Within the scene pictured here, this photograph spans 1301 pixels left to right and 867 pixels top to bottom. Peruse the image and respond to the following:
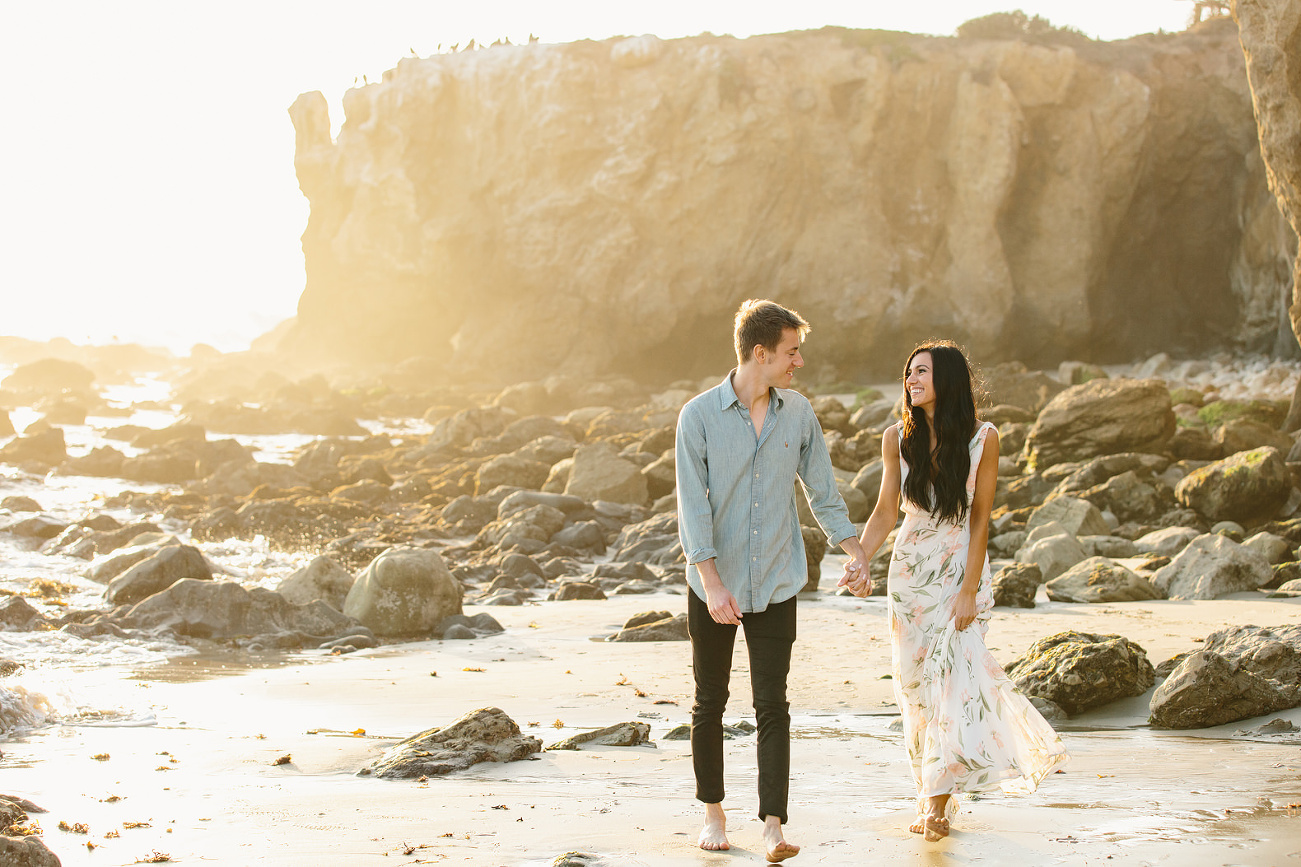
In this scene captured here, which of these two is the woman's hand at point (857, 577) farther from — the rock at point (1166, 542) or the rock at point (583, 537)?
the rock at point (583, 537)

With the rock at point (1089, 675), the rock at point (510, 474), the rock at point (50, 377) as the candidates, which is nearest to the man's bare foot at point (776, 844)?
the rock at point (1089, 675)

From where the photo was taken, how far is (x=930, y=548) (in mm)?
3734

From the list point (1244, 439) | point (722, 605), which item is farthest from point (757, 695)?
point (1244, 439)

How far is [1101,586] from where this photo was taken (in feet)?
27.2

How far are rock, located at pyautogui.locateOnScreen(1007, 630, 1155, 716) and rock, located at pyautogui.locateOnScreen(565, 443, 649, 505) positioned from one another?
401 inches

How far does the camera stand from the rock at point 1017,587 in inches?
321

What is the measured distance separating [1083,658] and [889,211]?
99.3 ft

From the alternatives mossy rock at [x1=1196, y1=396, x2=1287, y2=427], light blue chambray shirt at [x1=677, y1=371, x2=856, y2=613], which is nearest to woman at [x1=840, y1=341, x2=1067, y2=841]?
light blue chambray shirt at [x1=677, y1=371, x2=856, y2=613]

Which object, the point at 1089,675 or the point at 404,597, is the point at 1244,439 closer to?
the point at 1089,675

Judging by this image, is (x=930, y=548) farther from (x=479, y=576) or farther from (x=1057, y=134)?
(x=1057, y=134)

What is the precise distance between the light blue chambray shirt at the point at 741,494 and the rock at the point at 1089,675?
2.37 m

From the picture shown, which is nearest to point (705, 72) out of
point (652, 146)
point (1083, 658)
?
point (652, 146)

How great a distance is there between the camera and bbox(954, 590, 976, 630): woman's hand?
3.67m

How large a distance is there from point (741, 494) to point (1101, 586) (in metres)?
5.77
